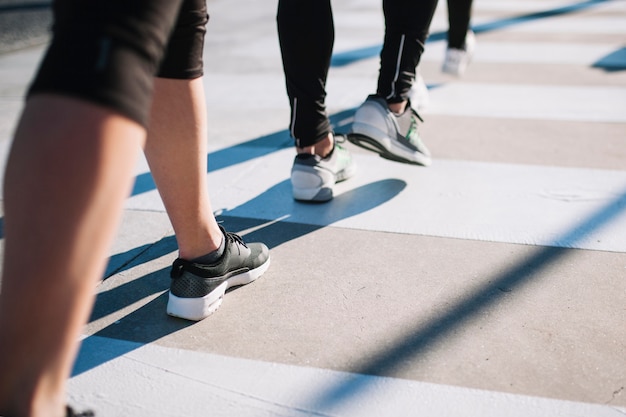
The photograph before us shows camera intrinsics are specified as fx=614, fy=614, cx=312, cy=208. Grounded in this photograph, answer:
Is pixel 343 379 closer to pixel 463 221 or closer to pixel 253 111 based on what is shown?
pixel 463 221

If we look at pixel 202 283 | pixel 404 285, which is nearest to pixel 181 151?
pixel 202 283

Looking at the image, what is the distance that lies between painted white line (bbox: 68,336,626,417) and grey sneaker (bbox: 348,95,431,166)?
106cm

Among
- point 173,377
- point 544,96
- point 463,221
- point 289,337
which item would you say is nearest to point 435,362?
point 289,337

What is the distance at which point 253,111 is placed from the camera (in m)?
3.23

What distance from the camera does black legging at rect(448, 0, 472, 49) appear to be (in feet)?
11.3

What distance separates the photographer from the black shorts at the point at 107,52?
770 millimetres

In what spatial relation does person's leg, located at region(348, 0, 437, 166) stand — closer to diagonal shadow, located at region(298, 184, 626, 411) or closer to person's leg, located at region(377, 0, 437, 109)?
person's leg, located at region(377, 0, 437, 109)

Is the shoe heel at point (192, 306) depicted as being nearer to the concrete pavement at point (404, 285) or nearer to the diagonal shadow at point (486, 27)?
the concrete pavement at point (404, 285)

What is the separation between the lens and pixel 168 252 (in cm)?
186

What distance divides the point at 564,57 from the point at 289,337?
3.56 metres

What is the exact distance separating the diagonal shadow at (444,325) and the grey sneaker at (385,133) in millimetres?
626

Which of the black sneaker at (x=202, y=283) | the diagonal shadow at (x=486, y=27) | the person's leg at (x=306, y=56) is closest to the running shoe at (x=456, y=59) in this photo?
the diagonal shadow at (x=486, y=27)

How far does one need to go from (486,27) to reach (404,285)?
433 cm

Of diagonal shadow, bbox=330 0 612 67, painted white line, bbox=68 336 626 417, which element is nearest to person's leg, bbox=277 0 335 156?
painted white line, bbox=68 336 626 417
